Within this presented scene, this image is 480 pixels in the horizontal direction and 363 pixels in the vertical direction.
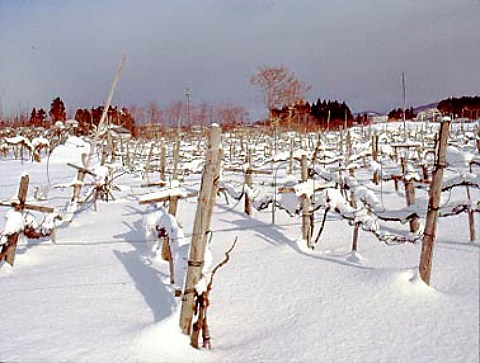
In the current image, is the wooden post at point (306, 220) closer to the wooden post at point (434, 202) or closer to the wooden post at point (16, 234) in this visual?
the wooden post at point (434, 202)

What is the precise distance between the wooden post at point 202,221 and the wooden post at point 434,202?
1176 millimetres

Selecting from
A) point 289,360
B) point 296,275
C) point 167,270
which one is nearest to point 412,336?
point 289,360

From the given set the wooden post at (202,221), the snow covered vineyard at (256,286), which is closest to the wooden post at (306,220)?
the snow covered vineyard at (256,286)

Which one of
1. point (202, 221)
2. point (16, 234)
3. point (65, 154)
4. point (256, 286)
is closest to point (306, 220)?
point (256, 286)

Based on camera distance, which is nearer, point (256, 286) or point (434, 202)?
point (434, 202)

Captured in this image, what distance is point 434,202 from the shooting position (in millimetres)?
2385

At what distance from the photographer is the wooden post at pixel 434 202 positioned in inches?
92.5

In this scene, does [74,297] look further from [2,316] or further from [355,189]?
[355,189]

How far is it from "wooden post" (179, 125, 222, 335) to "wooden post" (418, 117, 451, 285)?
46.3 inches

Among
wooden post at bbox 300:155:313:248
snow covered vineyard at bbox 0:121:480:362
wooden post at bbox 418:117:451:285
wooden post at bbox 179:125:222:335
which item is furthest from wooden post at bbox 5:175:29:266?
wooden post at bbox 418:117:451:285

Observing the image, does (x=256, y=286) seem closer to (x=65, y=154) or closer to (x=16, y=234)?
(x=16, y=234)

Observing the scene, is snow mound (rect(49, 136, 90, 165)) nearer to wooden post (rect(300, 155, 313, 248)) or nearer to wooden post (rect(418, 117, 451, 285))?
wooden post (rect(300, 155, 313, 248))

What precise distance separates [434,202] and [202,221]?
1239mm

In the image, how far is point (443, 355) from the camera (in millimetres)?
1872
